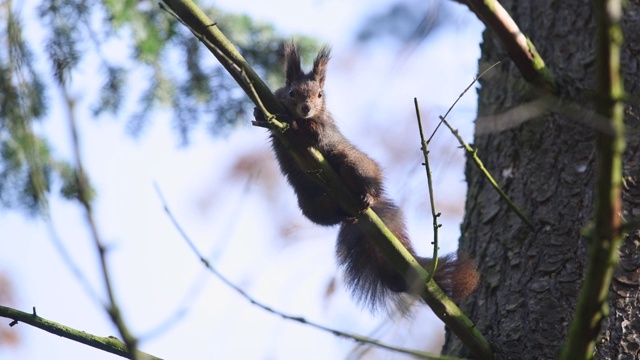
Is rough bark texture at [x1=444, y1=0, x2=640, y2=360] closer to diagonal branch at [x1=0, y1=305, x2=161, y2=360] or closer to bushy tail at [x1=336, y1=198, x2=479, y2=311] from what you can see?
bushy tail at [x1=336, y1=198, x2=479, y2=311]

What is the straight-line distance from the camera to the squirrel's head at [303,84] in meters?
3.13

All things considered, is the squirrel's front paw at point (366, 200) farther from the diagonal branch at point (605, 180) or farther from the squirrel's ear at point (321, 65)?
the diagonal branch at point (605, 180)

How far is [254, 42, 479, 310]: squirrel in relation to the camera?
9.70ft

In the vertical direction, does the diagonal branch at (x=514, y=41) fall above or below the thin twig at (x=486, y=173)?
above

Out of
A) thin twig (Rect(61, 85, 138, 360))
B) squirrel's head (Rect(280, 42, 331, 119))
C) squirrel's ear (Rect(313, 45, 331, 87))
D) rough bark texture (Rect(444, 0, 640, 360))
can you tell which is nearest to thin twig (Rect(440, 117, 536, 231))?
rough bark texture (Rect(444, 0, 640, 360))

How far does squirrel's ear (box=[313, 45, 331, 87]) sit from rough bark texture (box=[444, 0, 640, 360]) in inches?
27.4

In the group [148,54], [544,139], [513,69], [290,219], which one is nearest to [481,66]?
[513,69]

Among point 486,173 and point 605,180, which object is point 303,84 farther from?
point 605,180

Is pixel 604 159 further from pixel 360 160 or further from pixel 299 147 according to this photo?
pixel 360 160

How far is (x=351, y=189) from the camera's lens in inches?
116

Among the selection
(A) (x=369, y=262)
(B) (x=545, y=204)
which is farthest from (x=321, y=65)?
(B) (x=545, y=204)

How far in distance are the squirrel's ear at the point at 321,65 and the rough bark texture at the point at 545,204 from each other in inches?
27.4

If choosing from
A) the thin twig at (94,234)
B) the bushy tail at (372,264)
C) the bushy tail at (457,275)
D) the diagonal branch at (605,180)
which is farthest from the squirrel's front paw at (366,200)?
the thin twig at (94,234)

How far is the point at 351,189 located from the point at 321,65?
A: 805 millimetres
